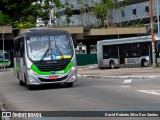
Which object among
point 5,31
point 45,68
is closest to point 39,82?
point 45,68

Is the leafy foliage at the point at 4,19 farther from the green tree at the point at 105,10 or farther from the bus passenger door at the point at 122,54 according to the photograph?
the bus passenger door at the point at 122,54

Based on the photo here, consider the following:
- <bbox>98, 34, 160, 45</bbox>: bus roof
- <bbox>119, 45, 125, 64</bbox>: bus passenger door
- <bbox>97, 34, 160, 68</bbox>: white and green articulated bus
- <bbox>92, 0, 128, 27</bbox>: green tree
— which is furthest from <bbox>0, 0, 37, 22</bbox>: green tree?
<bbox>119, 45, 125, 64</bbox>: bus passenger door

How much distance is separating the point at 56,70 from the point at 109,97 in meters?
5.72

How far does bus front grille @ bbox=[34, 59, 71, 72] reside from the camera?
69.5ft

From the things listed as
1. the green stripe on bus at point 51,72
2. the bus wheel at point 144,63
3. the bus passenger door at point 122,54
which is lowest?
the bus wheel at point 144,63

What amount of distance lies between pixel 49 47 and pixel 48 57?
58 cm

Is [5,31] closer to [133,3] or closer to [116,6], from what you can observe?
[116,6]

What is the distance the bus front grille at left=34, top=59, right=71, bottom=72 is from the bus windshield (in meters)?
0.21

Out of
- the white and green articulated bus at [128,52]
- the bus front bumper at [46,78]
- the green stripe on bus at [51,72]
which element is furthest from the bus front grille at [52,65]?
the white and green articulated bus at [128,52]

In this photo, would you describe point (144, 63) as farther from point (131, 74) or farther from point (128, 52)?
point (131, 74)

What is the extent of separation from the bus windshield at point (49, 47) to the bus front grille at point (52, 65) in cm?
21

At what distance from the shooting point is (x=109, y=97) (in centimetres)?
1617

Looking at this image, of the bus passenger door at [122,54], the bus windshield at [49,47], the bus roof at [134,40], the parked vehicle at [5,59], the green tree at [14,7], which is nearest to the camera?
the bus windshield at [49,47]

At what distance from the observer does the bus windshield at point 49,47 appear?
70.3ft
